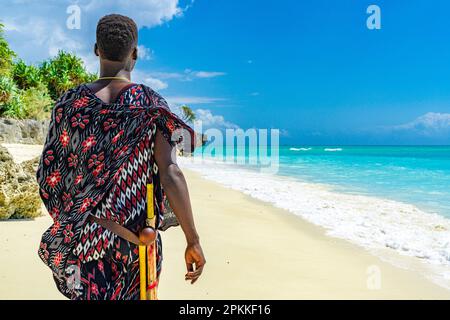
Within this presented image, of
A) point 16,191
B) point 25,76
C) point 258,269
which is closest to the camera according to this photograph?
point 258,269

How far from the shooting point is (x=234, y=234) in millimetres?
5840

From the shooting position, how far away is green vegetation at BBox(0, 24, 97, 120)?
76.0ft

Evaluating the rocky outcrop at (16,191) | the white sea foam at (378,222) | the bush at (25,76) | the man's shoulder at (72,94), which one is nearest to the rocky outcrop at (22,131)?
the bush at (25,76)

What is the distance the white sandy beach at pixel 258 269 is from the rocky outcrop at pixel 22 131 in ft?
62.7

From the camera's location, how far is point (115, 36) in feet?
5.33

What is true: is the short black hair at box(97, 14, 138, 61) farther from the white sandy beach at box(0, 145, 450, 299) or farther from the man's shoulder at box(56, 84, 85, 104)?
the white sandy beach at box(0, 145, 450, 299)

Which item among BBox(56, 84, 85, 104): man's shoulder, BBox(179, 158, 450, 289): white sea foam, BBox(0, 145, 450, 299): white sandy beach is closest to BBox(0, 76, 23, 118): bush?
BBox(179, 158, 450, 289): white sea foam

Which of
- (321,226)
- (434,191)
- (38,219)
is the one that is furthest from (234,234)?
(434,191)

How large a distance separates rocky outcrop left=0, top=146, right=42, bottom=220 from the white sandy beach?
0.17m

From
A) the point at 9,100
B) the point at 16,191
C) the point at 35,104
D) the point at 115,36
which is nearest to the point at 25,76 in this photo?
the point at 35,104

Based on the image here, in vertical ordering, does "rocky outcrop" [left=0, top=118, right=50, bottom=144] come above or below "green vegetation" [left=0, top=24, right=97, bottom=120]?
below

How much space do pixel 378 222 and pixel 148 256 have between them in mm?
6364

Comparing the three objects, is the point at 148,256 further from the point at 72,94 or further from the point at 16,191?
the point at 16,191
